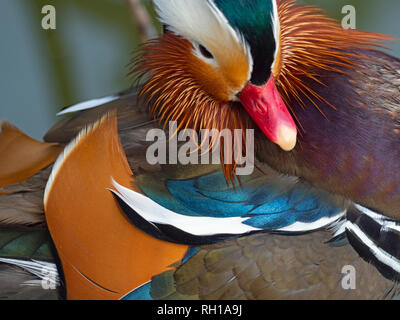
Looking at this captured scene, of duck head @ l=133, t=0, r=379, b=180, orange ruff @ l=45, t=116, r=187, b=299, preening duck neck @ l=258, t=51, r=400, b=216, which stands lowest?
orange ruff @ l=45, t=116, r=187, b=299

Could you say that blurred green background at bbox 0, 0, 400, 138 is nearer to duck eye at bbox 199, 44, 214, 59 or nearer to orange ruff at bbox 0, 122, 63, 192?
orange ruff at bbox 0, 122, 63, 192

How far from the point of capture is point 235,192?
86cm

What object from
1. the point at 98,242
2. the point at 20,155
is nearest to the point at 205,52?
the point at 98,242

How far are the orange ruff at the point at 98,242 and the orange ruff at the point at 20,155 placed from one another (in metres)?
0.17

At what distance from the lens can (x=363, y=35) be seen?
912 millimetres

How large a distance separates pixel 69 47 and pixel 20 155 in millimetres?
629

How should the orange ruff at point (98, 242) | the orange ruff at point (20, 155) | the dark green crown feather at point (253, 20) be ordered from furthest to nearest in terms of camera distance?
the orange ruff at point (20, 155), the orange ruff at point (98, 242), the dark green crown feather at point (253, 20)

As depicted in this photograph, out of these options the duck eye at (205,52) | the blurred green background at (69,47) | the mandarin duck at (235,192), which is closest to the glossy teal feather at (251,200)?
the mandarin duck at (235,192)

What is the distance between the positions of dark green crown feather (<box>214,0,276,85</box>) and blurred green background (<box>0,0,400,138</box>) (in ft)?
2.78

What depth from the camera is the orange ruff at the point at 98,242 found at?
0.81 metres

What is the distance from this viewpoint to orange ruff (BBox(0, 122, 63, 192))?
3.22ft

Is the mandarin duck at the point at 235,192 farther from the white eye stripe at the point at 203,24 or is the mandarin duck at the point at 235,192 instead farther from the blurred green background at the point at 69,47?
the blurred green background at the point at 69,47

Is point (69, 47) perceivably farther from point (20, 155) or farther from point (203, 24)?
point (203, 24)

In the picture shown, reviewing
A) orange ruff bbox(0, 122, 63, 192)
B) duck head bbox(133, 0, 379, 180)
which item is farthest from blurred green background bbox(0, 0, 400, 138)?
duck head bbox(133, 0, 379, 180)
